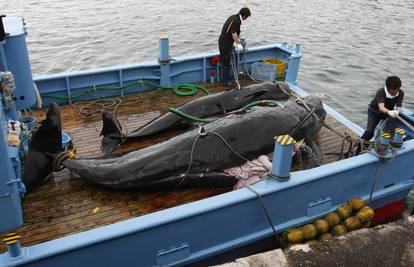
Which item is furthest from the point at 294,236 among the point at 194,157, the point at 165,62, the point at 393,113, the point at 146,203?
the point at 165,62

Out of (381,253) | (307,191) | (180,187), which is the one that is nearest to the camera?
(381,253)

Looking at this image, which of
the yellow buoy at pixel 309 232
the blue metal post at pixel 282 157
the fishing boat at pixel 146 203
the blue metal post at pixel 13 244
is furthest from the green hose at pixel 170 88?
the blue metal post at pixel 13 244

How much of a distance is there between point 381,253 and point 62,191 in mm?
4357

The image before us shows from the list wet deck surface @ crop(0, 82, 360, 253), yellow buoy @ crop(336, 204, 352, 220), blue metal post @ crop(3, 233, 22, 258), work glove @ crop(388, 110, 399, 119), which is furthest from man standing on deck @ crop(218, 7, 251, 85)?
blue metal post @ crop(3, 233, 22, 258)

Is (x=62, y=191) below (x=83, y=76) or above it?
below

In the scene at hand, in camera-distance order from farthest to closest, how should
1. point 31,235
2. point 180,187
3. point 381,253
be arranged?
point 180,187 < point 31,235 < point 381,253

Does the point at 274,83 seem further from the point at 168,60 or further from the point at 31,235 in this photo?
the point at 31,235

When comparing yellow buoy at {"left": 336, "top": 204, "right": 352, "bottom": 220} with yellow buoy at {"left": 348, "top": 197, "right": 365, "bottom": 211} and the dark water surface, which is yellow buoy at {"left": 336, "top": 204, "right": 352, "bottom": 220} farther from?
the dark water surface

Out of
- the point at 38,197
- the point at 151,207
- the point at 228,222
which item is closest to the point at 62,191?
the point at 38,197

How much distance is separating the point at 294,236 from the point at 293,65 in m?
5.20

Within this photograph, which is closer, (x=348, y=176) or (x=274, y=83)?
(x=348, y=176)

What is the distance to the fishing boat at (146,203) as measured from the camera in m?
4.24

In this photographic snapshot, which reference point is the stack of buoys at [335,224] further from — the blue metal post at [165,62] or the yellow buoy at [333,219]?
the blue metal post at [165,62]

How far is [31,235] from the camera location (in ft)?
16.0
